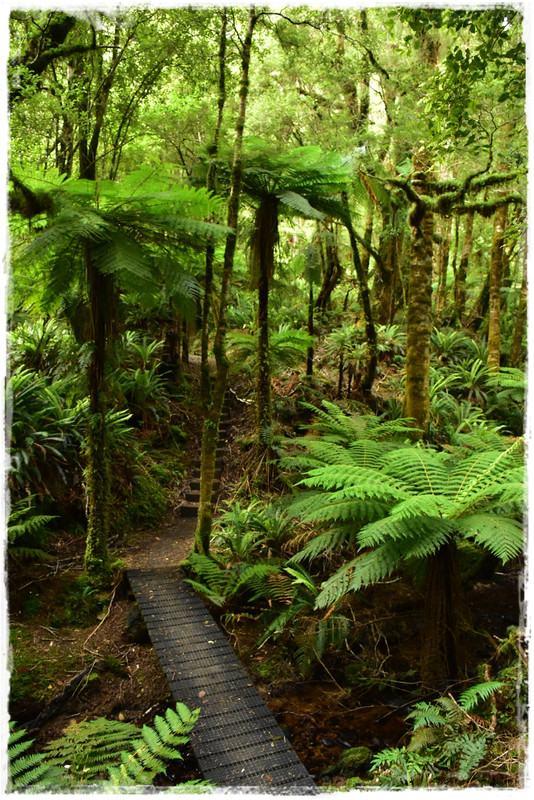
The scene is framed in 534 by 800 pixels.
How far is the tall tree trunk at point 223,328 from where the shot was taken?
492cm

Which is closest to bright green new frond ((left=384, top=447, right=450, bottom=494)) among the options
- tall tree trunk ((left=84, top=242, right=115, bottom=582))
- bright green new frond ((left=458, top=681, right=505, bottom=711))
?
bright green new frond ((left=458, top=681, right=505, bottom=711))

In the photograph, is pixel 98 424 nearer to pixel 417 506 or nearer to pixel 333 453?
pixel 333 453

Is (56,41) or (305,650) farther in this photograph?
(56,41)

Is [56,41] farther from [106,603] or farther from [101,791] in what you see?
[101,791]

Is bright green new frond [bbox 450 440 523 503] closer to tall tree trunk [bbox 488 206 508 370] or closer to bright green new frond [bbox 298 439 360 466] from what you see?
bright green new frond [bbox 298 439 360 466]

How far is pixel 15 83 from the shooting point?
17.1ft

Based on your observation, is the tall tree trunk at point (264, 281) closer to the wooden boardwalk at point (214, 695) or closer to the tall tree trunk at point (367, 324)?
the tall tree trunk at point (367, 324)

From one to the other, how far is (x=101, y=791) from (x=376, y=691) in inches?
91.7

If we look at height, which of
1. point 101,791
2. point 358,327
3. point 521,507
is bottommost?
point 101,791

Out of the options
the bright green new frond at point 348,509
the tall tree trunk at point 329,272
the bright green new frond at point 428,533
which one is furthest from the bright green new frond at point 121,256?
the tall tree trunk at point 329,272

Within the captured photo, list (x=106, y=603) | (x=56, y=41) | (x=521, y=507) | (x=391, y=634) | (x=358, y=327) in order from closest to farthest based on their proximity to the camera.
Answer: (x=521, y=507) < (x=391, y=634) < (x=106, y=603) < (x=56, y=41) < (x=358, y=327)

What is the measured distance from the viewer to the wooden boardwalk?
9.76ft

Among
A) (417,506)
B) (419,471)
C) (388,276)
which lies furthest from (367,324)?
(417,506)

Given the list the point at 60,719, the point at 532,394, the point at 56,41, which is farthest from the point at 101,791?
the point at 56,41
